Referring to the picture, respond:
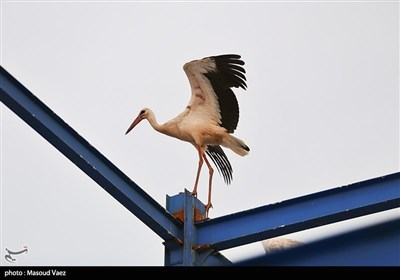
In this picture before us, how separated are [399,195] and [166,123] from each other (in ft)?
15.0

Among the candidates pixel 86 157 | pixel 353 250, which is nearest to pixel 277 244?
pixel 353 250

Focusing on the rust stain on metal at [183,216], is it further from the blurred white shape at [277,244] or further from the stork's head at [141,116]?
the stork's head at [141,116]

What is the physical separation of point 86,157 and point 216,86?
3740 mm

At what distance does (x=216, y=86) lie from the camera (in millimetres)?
12688

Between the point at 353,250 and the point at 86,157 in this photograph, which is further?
the point at 86,157

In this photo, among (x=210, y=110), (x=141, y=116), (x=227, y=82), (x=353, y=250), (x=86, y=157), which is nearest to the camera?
(x=353, y=250)

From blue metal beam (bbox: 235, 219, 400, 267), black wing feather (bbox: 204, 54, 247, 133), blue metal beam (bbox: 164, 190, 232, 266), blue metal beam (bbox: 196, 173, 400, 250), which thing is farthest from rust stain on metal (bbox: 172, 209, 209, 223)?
black wing feather (bbox: 204, 54, 247, 133)

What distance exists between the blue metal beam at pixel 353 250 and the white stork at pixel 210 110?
11.2 ft

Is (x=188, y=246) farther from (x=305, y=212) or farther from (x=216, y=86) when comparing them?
(x=216, y=86)

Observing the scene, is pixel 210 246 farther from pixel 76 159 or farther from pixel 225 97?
pixel 225 97

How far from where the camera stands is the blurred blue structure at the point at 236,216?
894 centimetres

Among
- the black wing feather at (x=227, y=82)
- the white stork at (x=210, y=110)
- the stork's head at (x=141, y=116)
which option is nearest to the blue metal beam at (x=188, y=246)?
the white stork at (x=210, y=110)
